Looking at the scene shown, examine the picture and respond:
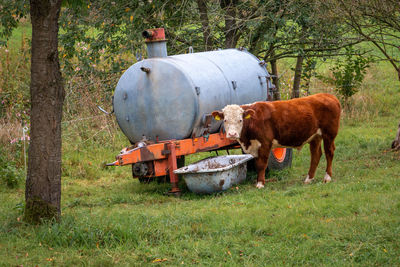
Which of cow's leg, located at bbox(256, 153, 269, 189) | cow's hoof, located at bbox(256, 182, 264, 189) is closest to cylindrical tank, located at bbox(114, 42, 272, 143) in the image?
cow's leg, located at bbox(256, 153, 269, 189)

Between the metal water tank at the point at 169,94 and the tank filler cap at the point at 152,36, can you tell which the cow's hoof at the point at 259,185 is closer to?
the metal water tank at the point at 169,94

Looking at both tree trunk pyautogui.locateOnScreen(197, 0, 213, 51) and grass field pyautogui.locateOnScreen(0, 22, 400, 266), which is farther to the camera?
tree trunk pyautogui.locateOnScreen(197, 0, 213, 51)

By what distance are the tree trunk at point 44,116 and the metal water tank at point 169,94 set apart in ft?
7.72

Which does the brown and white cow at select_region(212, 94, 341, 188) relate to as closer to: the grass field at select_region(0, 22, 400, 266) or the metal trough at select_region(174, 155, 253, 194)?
the metal trough at select_region(174, 155, 253, 194)

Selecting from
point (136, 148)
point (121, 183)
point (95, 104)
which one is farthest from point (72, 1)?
point (95, 104)

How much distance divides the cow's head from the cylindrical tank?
0.86 ft

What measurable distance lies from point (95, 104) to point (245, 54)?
4.09 metres

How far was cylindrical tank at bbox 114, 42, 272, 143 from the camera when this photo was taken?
844cm

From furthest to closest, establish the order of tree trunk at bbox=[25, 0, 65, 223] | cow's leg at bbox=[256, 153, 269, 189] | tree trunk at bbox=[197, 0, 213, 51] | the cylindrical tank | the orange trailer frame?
tree trunk at bbox=[197, 0, 213, 51] → cow's leg at bbox=[256, 153, 269, 189] → the cylindrical tank → the orange trailer frame → tree trunk at bbox=[25, 0, 65, 223]

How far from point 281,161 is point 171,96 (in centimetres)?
280

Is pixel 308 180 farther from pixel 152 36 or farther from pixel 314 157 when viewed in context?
pixel 152 36

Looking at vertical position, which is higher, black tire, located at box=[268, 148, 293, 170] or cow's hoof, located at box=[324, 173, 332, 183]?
black tire, located at box=[268, 148, 293, 170]

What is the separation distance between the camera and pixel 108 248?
18.6 ft

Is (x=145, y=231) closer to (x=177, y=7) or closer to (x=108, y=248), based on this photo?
(x=108, y=248)
